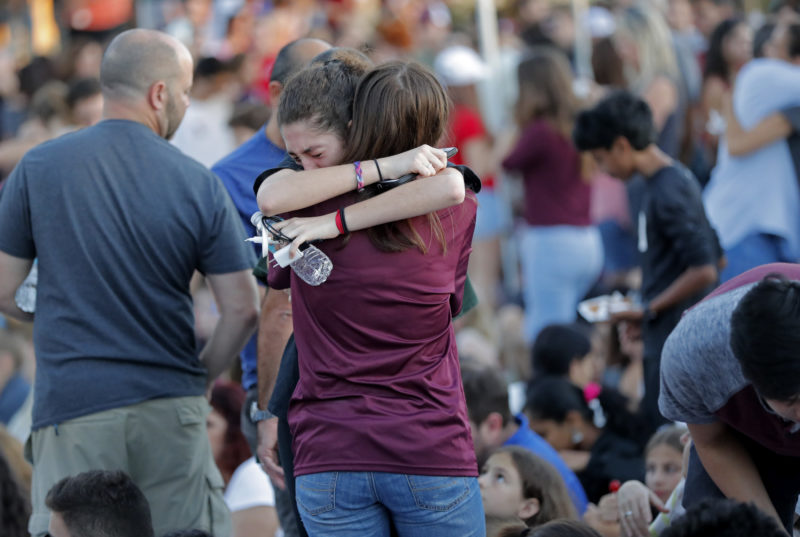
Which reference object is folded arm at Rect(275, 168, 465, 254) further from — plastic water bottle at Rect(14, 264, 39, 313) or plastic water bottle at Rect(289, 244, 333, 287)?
plastic water bottle at Rect(14, 264, 39, 313)

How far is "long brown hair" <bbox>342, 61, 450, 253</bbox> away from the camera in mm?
2549

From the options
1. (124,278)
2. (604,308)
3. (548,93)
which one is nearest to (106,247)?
(124,278)

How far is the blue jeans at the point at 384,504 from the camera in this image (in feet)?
8.30

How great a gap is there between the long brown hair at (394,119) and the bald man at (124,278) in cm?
111

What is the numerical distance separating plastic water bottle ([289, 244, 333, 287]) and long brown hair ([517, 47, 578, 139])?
15.9 feet

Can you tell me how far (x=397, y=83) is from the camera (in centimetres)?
254

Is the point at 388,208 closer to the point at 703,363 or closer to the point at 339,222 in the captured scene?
the point at 339,222

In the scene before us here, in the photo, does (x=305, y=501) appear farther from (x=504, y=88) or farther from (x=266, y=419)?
(x=504, y=88)

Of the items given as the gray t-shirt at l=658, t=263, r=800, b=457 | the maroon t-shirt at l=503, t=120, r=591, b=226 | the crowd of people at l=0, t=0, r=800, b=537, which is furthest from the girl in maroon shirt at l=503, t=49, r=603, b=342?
the gray t-shirt at l=658, t=263, r=800, b=457

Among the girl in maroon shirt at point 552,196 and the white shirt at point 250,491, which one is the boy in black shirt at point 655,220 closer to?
the white shirt at point 250,491

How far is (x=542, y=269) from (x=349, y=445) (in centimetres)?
508

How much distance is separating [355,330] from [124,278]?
1231 mm

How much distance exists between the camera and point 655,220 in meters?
4.74

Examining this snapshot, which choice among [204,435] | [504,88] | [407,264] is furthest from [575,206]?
[407,264]
